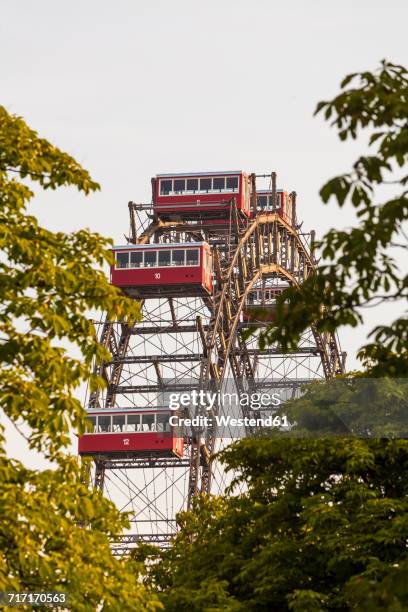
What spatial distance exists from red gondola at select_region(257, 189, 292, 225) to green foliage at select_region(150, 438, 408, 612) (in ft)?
236

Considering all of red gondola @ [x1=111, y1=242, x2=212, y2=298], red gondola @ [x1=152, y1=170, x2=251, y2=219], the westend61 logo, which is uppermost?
red gondola @ [x1=152, y1=170, x2=251, y2=219]

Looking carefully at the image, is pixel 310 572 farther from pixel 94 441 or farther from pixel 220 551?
pixel 94 441

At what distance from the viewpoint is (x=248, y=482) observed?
122 feet

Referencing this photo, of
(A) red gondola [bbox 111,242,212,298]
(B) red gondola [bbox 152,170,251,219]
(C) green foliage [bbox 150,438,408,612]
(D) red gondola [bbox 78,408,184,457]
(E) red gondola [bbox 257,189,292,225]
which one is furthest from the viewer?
(E) red gondola [bbox 257,189,292,225]

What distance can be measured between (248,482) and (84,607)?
19.4 meters

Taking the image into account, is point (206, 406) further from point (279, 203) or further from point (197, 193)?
point (279, 203)

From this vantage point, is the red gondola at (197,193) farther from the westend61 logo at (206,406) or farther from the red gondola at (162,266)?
the westend61 logo at (206,406)

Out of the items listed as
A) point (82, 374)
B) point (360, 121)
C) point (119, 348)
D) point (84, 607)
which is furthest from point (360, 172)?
point (119, 348)

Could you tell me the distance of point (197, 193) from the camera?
98.5 metres

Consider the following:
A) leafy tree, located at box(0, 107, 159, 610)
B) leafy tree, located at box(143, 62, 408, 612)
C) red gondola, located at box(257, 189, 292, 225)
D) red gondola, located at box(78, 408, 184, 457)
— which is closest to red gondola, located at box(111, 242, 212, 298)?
red gondola, located at box(78, 408, 184, 457)

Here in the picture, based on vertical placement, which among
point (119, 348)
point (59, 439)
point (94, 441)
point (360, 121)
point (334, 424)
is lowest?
point (59, 439)

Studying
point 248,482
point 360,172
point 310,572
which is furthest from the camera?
point 248,482

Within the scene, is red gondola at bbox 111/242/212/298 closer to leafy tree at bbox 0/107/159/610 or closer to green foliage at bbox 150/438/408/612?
green foliage at bbox 150/438/408/612

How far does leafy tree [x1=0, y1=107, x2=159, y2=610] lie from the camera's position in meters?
17.1
